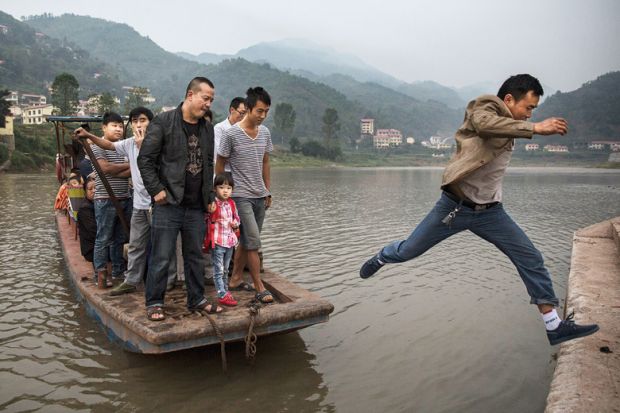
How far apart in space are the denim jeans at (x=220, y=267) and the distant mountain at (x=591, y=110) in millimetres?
152475

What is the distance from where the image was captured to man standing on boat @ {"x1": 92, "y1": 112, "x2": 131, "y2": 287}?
522cm

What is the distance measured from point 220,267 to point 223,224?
43cm

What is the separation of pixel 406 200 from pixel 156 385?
19.8 metres

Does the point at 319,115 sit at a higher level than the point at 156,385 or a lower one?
higher

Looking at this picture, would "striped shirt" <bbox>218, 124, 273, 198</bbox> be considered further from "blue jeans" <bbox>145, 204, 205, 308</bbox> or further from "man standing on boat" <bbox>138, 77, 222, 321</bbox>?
"blue jeans" <bbox>145, 204, 205, 308</bbox>

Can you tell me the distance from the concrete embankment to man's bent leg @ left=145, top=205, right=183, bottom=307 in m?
3.13

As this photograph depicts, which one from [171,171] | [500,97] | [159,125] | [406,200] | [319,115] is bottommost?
[406,200]

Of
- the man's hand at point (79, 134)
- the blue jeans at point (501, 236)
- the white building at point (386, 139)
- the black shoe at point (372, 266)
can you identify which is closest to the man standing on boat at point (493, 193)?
the blue jeans at point (501, 236)

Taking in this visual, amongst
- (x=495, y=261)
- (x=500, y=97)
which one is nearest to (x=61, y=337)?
(x=500, y=97)

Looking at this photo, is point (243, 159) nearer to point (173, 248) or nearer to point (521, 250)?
point (173, 248)

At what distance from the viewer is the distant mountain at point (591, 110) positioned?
140 m

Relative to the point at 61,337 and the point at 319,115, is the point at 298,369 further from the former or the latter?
the point at 319,115

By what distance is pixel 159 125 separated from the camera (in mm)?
3887

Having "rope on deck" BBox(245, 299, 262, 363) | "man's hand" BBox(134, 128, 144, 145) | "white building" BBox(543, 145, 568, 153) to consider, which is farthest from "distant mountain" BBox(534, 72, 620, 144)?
"rope on deck" BBox(245, 299, 262, 363)
